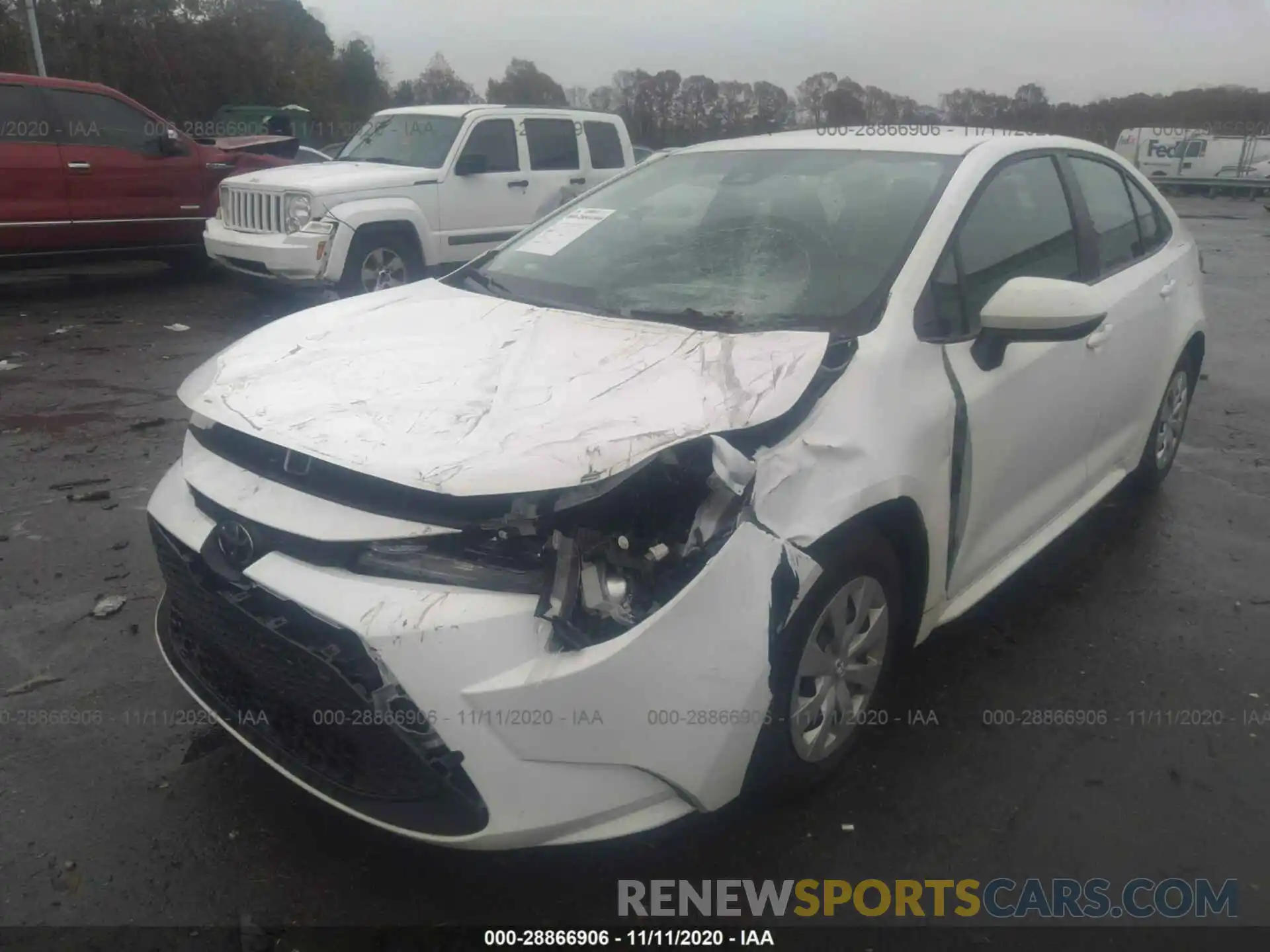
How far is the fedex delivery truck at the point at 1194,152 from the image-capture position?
96.4 feet

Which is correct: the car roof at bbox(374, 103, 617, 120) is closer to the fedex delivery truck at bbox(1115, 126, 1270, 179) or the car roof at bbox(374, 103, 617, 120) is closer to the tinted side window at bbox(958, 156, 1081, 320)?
the tinted side window at bbox(958, 156, 1081, 320)

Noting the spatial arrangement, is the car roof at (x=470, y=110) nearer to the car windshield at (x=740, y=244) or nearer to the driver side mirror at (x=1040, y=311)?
the car windshield at (x=740, y=244)

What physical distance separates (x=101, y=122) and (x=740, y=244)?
8236 mm

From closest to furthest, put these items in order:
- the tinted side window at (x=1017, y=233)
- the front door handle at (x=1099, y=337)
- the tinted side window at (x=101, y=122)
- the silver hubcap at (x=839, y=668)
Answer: the silver hubcap at (x=839, y=668), the tinted side window at (x=1017, y=233), the front door handle at (x=1099, y=337), the tinted side window at (x=101, y=122)

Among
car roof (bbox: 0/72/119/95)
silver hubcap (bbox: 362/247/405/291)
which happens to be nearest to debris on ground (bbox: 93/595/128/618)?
silver hubcap (bbox: 362/247/405/291)

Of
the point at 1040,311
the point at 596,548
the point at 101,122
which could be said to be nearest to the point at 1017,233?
the point at 1040,311

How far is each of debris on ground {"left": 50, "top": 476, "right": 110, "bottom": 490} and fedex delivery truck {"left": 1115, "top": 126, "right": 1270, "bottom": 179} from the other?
30.9 meters

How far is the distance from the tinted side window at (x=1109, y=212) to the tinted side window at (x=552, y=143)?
21.0 ft

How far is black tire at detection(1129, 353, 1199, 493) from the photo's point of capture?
4.30 metres

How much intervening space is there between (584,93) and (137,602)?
80.5ft

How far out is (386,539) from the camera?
1.99 metres

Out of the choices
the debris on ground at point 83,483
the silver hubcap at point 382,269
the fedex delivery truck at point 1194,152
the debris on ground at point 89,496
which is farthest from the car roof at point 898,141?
the fedex delivery truck at point 1194,152

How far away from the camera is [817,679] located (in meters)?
2.39

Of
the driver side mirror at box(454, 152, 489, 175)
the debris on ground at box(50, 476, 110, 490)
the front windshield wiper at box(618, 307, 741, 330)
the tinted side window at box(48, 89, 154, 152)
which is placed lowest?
the debris on ground at box(50, 476, 110, 490)
